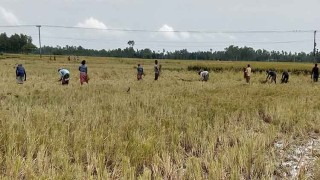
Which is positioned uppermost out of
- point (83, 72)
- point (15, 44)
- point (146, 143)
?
point (15, 44)

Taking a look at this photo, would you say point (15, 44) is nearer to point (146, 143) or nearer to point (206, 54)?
point (206, 54)

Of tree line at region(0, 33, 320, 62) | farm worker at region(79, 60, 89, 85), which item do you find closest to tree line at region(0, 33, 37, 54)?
tree line at region(0, 33, 320, 62)

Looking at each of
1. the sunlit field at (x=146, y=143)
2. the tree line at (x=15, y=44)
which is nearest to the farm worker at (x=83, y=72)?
the sunlit field at (x=146, y=143)

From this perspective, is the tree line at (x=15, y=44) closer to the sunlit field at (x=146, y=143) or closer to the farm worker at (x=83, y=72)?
the farm worker at (x=83, y=72)

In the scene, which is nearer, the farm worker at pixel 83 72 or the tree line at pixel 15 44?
the farm worker at pixel 83 72

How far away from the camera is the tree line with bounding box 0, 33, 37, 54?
118 m

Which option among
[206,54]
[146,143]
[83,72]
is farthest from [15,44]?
[146,143]

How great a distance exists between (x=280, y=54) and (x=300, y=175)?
152 m

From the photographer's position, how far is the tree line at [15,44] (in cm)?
11800

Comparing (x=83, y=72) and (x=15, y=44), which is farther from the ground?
(x=15, y=44)

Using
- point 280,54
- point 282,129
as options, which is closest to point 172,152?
point 282,129

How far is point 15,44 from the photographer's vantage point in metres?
119

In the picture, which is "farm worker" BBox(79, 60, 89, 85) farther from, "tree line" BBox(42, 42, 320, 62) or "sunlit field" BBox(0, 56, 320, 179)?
"tree line" BBox(42, 42, 320, 62)

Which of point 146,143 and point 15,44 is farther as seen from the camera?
point 15,44
